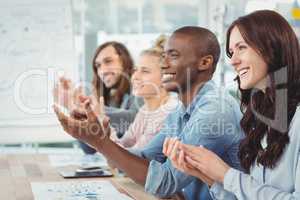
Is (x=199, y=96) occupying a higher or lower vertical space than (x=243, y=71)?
lower

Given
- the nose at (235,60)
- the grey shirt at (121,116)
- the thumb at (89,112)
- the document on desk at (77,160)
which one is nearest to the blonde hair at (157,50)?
the grey shirt at (121,116)

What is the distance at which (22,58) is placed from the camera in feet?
12.6

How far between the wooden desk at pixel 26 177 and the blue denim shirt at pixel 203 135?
85mm

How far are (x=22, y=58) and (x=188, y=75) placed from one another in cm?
203

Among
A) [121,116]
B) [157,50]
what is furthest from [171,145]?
[121,116]

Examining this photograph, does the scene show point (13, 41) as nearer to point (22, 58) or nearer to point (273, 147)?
point (22, 58)

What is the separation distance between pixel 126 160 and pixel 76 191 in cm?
23

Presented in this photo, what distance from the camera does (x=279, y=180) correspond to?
1.51 meters

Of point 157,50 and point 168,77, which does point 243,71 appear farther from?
point 157,50

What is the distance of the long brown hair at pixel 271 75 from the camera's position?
5.08ft

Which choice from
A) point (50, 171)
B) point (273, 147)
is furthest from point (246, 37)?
point (50, 171)

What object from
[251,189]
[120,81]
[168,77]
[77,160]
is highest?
[168,77]

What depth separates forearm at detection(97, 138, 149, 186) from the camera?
6.60ft

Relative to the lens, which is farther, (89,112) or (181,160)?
(89,112)
